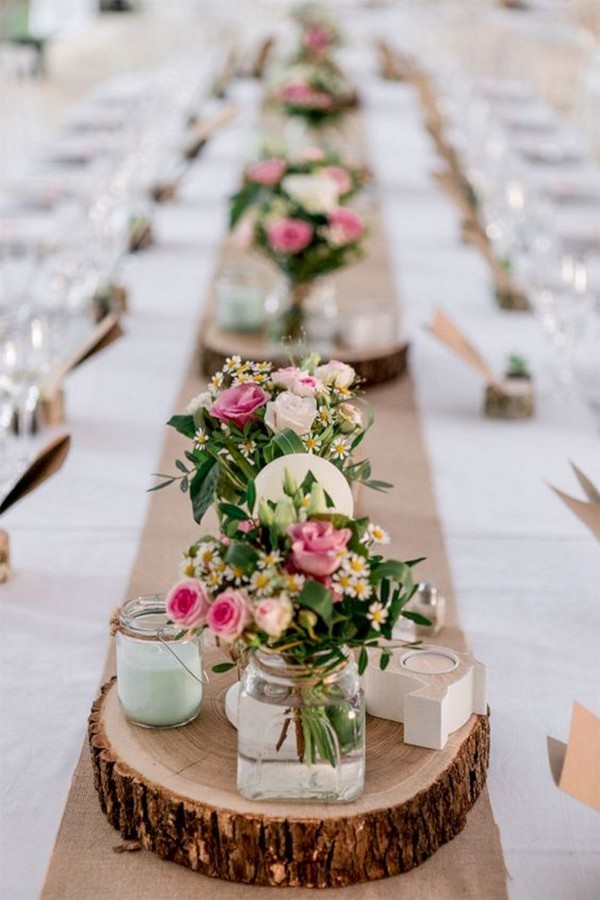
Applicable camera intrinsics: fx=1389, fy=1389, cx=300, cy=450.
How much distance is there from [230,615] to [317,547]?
93mm

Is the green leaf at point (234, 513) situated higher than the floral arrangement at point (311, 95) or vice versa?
the green leaf at point (234, 513)

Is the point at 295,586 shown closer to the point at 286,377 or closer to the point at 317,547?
the point at 317,547

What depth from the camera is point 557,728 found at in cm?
161

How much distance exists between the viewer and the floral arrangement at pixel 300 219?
293 cm

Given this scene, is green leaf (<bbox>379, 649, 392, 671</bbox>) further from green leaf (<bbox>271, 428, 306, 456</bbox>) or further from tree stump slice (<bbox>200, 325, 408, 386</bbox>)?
tree stump slice (<bbox>200, 325, 408, 386</bbox>)

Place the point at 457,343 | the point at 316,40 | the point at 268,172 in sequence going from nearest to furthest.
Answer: the point at 457,343
the point at 268,172
the point at 316,40

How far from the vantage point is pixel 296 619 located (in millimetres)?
1187

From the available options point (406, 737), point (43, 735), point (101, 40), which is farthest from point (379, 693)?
point (101, 40)

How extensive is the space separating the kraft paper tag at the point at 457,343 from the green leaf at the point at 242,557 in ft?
4.60

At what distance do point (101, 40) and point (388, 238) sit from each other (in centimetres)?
984

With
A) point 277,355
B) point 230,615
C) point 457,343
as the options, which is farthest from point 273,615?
point 277,355

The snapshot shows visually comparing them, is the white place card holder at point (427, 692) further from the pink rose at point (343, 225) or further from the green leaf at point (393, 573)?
the pink rose at point (343, 225)

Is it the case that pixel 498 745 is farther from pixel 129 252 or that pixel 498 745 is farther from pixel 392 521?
pixel 129 252

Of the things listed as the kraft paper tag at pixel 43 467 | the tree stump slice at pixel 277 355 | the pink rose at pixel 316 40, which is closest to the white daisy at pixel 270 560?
the kraft paper tag at pixel 43 467
